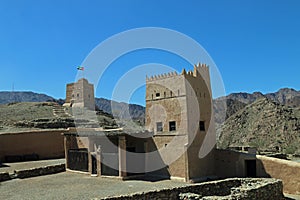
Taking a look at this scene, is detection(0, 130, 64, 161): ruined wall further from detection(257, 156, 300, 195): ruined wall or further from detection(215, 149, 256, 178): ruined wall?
detection(257, 156, 300, 195): ruined wall

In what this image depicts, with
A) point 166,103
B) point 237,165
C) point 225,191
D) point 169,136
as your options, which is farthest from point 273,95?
point 225,191

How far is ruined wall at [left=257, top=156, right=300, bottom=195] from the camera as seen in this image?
50.1 ft

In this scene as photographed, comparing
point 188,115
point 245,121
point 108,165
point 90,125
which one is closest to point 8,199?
point 108,165

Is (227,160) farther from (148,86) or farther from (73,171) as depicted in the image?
(73,171)

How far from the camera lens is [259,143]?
136ft

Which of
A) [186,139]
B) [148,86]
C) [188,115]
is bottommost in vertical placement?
[186,139]

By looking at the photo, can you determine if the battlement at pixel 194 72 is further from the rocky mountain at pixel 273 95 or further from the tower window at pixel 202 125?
the rocky mountain at pixel 273 95

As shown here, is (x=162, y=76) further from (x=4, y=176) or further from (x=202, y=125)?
(x=4, y=176)

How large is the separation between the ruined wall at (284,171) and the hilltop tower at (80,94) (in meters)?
36.8

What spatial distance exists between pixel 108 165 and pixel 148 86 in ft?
17.5

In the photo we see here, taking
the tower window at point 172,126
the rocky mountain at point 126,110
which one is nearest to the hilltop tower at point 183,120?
the tower window at point 172,126

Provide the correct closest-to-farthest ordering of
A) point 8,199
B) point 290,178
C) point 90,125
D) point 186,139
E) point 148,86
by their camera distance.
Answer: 1. point 8,199
2. point 290,178
3. point 186,139
4. point 148,86
5. point 90,125

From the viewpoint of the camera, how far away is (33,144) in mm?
25734

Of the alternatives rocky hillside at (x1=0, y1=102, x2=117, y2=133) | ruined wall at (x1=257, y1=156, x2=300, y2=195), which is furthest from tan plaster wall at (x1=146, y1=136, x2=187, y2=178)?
rocky hillside at (x1=0, y1=102, x2=117, y2=133)
